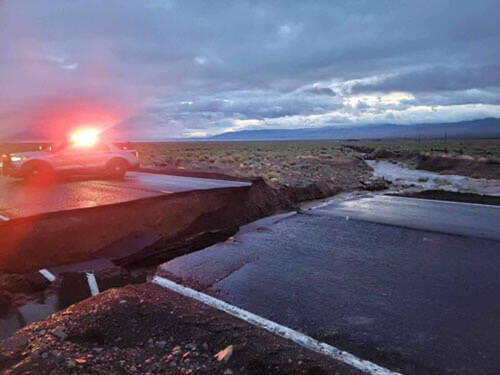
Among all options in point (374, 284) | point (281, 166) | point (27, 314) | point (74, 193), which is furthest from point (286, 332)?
point (281, 166)

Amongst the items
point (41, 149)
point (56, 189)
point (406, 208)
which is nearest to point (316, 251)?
point (406, 208)

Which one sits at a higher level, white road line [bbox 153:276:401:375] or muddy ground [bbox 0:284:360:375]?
muddy ground [bbox 0:284:360:375]

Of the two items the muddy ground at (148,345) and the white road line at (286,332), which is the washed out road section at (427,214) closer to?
the white road line at (286,332)

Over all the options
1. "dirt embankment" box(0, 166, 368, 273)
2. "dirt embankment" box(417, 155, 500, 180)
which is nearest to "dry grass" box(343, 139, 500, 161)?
"dirt embankment" box(417, 155, 500, 180)

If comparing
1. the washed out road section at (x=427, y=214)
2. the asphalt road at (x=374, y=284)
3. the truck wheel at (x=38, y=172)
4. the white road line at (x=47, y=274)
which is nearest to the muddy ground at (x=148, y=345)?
the asphalt road at (x=374, y=284)

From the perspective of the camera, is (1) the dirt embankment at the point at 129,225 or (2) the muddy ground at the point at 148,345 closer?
(2) the muddy ground at the point at 148,345

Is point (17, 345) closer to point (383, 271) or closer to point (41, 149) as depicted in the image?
point (383, 271)

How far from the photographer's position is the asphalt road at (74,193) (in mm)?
7777

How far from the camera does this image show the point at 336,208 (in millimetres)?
10086

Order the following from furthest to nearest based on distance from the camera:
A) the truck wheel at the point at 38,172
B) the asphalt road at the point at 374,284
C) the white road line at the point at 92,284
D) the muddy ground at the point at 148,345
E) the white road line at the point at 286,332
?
the truck wheel at the point at 38,172
the white road line at the point at 92,284
the asphalt road at the point at 374,284
the white road line at the point at 286,332
the muddy ground at the point at 148,345

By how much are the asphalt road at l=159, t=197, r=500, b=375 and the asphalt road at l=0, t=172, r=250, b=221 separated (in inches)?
115

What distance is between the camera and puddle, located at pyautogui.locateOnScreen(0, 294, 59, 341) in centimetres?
443

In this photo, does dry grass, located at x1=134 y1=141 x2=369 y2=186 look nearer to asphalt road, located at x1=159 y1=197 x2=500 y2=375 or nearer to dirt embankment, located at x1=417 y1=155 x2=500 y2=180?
dirt embankment, located at x1=417 y1=155 x2=500 y2=180

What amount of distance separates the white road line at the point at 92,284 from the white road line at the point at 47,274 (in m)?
0.52
